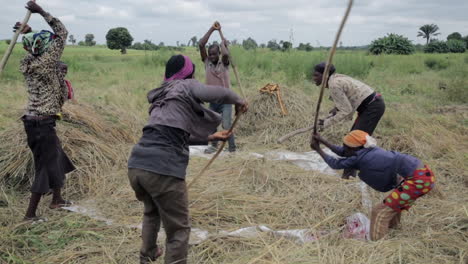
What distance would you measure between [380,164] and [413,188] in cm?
25

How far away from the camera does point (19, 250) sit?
98.7 inches

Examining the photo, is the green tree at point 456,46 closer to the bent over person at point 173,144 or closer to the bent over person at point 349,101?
the bent over person at point 349,101

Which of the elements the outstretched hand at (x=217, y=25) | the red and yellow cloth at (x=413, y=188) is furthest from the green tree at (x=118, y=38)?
the red and yellow cloth at (x=413, y=188)

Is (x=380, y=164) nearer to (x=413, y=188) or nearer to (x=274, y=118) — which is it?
(x=413, y=188)

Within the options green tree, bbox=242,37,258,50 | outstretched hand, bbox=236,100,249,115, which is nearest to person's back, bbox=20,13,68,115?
outstretched hand, bbox=236,100,249,115

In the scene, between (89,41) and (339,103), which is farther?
(89,41)

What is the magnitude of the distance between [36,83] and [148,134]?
4.60 ft

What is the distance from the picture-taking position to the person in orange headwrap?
7.85 ft

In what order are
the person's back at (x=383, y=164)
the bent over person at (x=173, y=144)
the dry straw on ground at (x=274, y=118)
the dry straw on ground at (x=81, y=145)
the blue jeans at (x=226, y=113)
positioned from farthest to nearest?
the dry straw on ground at (x=274, y=118) < the blue jeans at (x=226, y=113) < the dry straw on ground at (x=81, y=145) < the person's back at (x=383, y=164) < the bent over person at (x=173, y=144)

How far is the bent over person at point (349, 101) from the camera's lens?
3.35 m

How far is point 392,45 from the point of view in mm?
28641

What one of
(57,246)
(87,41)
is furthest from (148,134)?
(87,41)

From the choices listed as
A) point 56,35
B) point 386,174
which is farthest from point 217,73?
point 386,174

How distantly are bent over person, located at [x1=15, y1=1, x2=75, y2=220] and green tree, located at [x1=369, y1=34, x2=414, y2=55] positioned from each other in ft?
94.3
